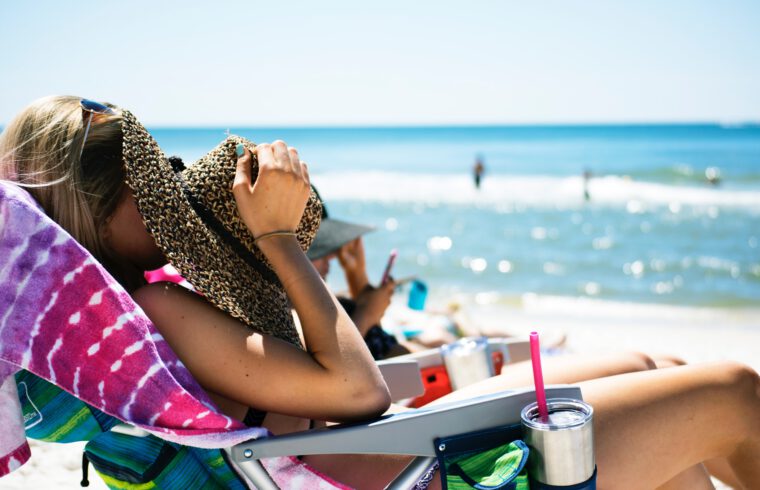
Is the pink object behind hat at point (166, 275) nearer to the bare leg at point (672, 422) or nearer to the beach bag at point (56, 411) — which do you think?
the beach bag at point (56, 411)

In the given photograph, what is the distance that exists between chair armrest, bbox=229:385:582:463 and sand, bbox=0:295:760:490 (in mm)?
3336

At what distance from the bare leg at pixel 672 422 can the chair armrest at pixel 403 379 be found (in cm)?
68

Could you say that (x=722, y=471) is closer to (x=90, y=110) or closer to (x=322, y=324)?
(x=322, y=324)

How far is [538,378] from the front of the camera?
1.46 meters

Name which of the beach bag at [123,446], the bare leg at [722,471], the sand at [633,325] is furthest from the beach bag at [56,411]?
the sand at [633,325]

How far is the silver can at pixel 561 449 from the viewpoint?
1.39 meters

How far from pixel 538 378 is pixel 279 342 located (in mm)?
514

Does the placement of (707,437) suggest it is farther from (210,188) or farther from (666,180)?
(666,180)

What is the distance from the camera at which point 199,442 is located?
1.42m

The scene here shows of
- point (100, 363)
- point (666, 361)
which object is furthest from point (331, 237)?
point (100, 363)

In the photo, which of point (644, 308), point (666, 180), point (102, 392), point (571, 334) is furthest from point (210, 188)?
point (666, 180)

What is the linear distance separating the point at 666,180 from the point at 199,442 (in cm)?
2197

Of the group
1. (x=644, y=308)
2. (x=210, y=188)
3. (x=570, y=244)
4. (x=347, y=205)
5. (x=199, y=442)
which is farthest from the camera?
(x=347, y=205)

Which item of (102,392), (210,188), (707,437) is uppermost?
(210,188)
